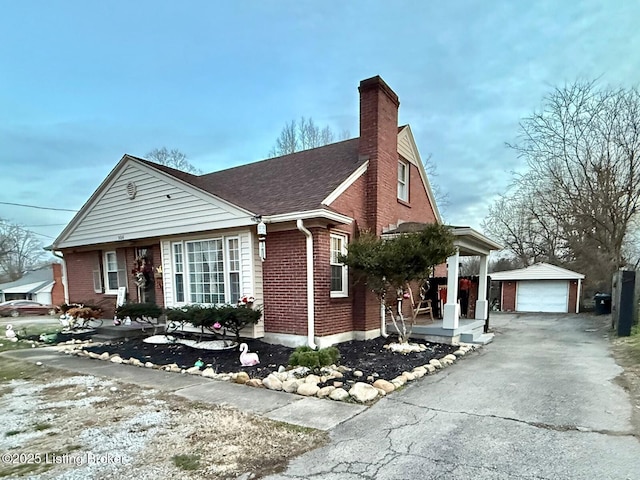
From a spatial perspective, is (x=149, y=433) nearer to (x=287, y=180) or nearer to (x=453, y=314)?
(x=453, y=314)

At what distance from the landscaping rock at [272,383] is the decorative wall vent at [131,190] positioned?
7454 mm

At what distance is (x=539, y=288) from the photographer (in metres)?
19.9

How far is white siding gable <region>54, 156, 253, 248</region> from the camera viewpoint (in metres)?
8.19

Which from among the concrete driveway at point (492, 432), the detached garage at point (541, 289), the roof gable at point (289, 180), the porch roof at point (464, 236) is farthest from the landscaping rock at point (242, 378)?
the detached garage at point (541, 289)

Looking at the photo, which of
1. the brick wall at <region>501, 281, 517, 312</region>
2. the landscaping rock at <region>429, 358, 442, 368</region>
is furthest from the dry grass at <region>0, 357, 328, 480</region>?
the brick wall at <region>501, 281, 517, 312</region>

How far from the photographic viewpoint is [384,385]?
16.5 feet

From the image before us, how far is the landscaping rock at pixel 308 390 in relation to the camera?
4.92 meters

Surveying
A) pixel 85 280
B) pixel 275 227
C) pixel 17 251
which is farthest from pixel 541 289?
pixel 17 251

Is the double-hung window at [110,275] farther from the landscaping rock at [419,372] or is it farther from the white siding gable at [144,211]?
the landscaping rock at [419,372]

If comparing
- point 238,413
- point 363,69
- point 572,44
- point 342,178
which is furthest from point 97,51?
point 572,44

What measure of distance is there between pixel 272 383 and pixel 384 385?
5.51ft

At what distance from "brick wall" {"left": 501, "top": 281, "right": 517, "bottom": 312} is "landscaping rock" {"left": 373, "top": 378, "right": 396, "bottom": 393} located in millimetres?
18456

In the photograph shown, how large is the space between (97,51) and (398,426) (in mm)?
13663

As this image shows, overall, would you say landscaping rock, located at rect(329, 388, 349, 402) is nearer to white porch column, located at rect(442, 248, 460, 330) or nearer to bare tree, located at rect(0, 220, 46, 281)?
white porch column, located at rect(442, 248, 460, 330)
